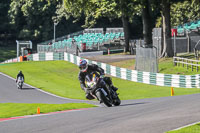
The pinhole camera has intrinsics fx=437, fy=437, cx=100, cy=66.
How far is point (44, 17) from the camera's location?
79688 mm

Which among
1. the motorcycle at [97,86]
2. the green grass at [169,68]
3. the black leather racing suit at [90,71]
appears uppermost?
the black leather racing suit at [90,71]

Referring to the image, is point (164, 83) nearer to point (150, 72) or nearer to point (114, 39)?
point (150, 72)

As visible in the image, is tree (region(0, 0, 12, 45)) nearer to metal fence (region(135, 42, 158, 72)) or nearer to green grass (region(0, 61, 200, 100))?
green grass (region(0, 61, 200, 100))

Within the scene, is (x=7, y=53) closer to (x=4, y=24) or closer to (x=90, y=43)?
(x=4, y=24)

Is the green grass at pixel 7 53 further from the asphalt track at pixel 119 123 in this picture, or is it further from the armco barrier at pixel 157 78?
the asphalt track at pixel 119 123

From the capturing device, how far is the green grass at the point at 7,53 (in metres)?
70.9

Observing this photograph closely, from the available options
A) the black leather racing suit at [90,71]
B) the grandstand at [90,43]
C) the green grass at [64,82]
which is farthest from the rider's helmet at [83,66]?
the grandstand at [90,43]

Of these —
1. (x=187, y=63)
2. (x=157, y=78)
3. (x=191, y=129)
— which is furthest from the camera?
(x=187, y=63)

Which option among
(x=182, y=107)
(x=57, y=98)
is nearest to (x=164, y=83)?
(x=57, y=98)

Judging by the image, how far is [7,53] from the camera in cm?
7244

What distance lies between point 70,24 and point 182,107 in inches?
2707

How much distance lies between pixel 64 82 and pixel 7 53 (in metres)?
38.3

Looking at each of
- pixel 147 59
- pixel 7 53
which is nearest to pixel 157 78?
pixel 147 59

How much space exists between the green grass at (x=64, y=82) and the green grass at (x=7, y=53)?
75.7 feet
